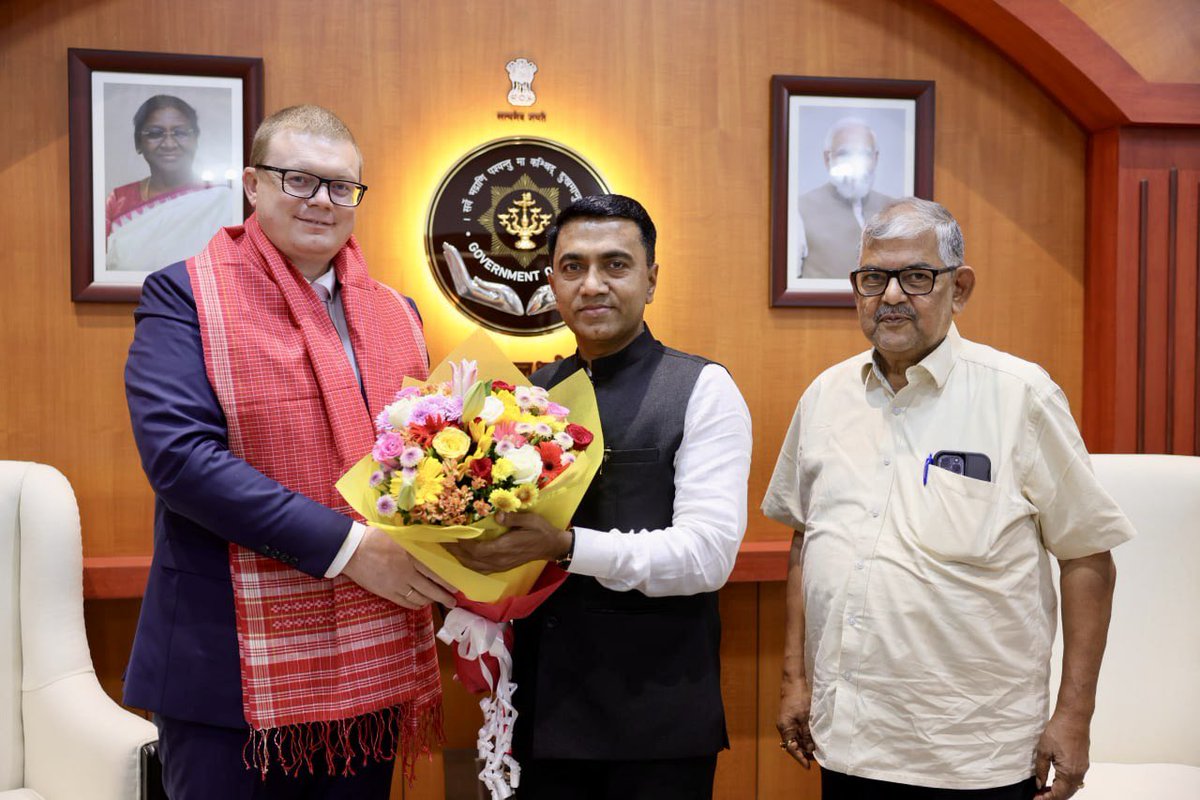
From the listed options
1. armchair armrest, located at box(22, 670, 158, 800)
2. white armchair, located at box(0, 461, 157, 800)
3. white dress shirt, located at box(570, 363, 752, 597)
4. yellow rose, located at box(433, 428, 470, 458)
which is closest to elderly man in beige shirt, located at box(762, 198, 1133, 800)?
white dress shirt, located at box(570, 363, 752, 597)

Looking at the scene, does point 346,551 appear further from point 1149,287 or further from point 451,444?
point 1149,287

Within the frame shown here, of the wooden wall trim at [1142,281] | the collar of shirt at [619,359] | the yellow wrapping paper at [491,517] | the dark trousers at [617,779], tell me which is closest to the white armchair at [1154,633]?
the wooden wall trim at [1142,281]

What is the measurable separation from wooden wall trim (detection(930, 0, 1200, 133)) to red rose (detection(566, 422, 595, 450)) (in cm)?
208

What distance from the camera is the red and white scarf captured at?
5.68 feet

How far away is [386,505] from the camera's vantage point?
5.04 feet

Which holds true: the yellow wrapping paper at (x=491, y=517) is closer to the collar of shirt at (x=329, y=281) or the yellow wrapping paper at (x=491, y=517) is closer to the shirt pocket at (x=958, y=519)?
the collar of shirt at (x=329, y=281)

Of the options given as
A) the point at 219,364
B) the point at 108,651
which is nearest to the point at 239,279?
the point at 219,364

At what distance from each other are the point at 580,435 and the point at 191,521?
0.76 metres

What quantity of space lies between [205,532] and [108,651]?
1.28 m

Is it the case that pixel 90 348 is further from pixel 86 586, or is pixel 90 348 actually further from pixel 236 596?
pixel 236 596

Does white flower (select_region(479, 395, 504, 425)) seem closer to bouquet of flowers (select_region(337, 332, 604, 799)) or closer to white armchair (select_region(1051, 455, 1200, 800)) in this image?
bouquet of flowers (select_region(337, 332, 604, 799))

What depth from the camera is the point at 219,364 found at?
1727mm

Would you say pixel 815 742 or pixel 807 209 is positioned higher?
pixel 807 209

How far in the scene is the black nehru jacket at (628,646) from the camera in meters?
1.76
